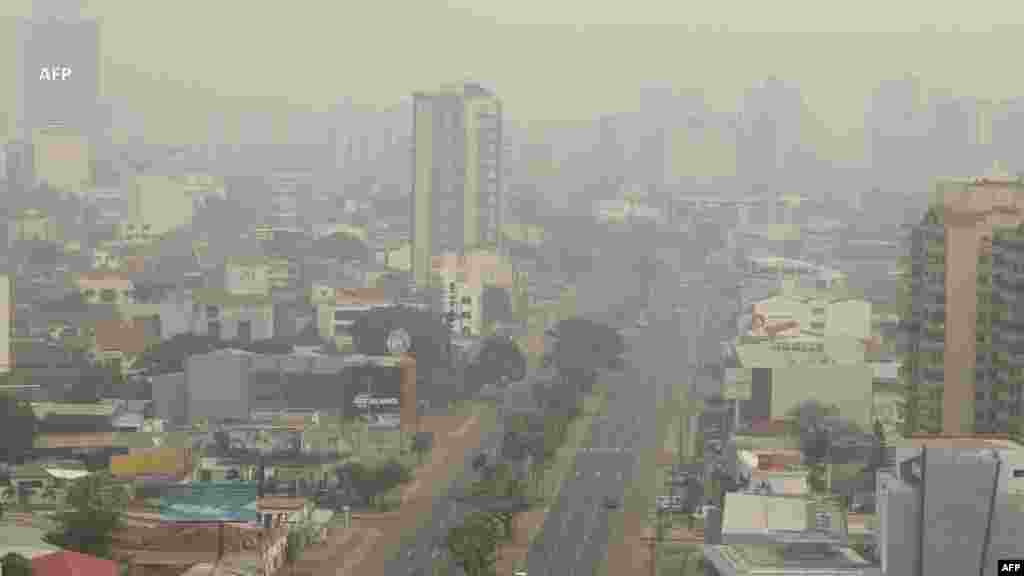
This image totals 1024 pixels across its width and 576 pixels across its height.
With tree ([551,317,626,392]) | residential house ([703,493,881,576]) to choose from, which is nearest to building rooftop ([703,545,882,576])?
residential house ([703,493,881,576])

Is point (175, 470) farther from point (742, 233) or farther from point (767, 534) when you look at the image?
point (742, 233)

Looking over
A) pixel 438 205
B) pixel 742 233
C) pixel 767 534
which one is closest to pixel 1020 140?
pixel 742 233

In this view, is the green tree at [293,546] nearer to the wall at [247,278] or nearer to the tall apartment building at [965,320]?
the tall apartment building at [965,320]

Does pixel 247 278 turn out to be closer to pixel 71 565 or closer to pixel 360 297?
pixel 360 297

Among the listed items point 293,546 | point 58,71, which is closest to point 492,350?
point 293,546

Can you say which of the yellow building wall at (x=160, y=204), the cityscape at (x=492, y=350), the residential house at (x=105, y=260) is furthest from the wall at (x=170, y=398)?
the yellow building wall at (x=160, y=204)

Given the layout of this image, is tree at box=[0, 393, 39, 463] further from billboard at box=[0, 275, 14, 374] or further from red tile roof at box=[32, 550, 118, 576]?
red tile roof at box=[32, 550, 118, 576]
